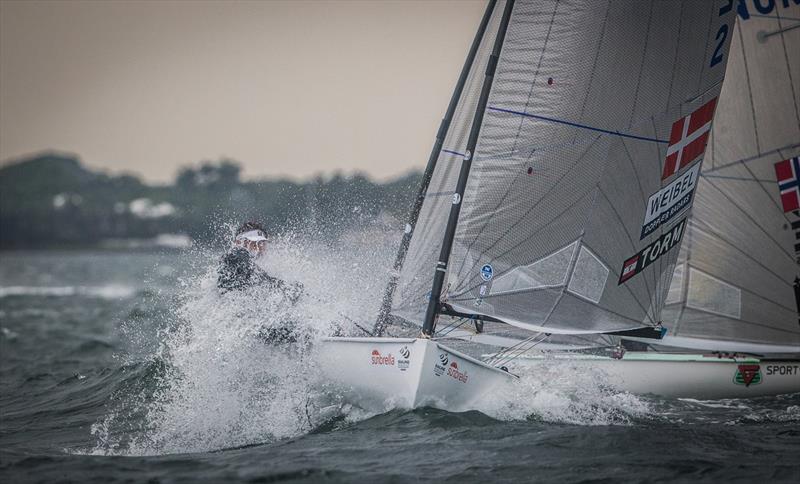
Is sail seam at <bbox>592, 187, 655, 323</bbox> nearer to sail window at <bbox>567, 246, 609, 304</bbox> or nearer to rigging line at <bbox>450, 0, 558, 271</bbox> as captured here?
sail window at <bbox>567, 246, 609, 304</bbox>

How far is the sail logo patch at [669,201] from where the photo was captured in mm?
9281

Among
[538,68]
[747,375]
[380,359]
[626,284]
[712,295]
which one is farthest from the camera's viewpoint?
[712,295]

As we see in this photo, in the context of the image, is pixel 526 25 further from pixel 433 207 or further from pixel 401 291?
pixel 401 291

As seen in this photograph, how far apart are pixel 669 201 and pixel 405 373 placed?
10.9ft

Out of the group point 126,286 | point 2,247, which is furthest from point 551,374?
point 2,247

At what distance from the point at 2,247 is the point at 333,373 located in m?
131

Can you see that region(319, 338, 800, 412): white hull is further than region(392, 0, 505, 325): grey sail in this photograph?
No

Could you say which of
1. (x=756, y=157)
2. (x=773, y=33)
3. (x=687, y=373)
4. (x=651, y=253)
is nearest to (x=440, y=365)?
(x=651, y=253)

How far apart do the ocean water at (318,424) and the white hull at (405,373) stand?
122mm

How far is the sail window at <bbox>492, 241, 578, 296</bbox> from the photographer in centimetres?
890

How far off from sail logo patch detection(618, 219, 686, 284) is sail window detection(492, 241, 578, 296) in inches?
24.7

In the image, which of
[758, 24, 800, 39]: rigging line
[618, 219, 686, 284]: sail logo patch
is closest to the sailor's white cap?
[618, 219, 686, 284]: sail logo patch

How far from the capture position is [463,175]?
8711 millimetres

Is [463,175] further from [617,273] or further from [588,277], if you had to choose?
[617,273]
